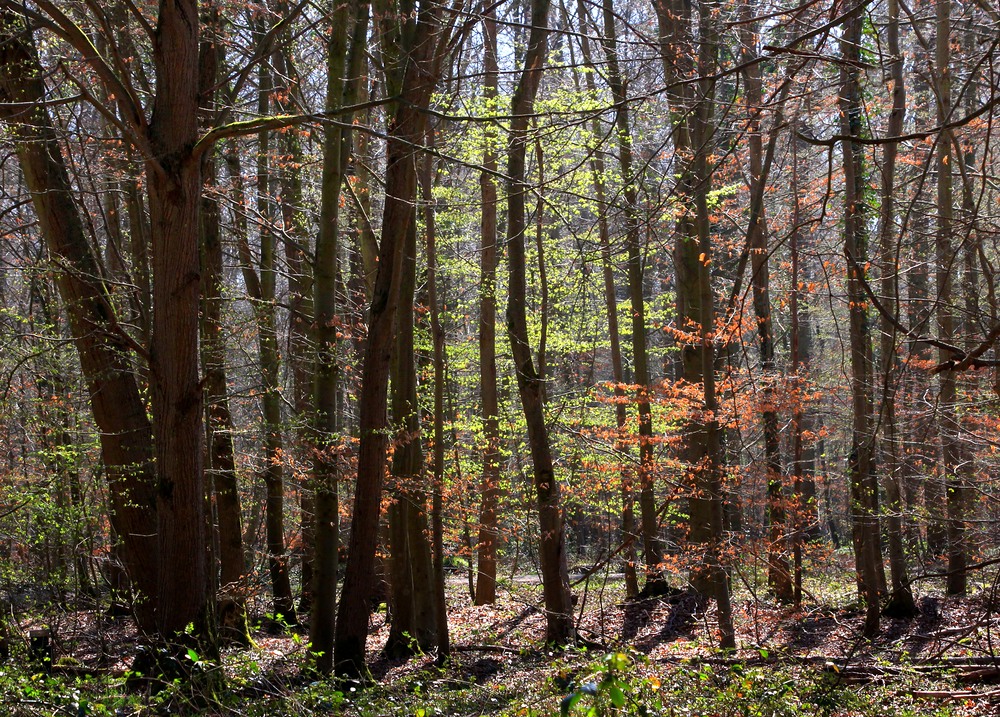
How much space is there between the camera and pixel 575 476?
13.1m

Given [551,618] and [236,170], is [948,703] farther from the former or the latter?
[236,170]

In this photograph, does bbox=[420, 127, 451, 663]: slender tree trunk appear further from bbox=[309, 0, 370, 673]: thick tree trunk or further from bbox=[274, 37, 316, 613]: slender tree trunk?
bbox=[274, 37, 316, 613]: slender tree trunk

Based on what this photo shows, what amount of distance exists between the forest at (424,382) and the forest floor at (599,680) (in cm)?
6

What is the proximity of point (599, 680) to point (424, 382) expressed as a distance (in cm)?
1344

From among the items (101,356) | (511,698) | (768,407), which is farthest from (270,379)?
(768,407)

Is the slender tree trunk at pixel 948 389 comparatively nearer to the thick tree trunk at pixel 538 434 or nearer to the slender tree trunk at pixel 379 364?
the thick tree trunk at pixel 538 434

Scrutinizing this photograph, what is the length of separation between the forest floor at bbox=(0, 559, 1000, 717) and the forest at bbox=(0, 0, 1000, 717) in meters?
0.06

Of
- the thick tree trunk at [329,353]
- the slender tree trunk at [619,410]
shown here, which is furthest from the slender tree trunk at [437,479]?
the slender tree trunk at [619,410]

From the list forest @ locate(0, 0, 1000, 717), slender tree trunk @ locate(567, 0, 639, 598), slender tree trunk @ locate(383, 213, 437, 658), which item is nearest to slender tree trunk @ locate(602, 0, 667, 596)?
forest @ locate(0, 0, 1000, 717)

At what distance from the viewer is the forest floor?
482 centimetres

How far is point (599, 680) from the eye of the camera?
10.2 feet

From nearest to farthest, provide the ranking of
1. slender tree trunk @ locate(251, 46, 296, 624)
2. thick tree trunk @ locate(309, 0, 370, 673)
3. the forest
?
the forest < thick tree trunk @ locate(309, 0, 370, 673) < slender tree trunk @ locate(251, 46, 296, 624)

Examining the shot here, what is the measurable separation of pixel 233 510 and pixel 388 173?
542cm

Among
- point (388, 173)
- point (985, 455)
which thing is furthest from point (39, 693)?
point (985, 455)
